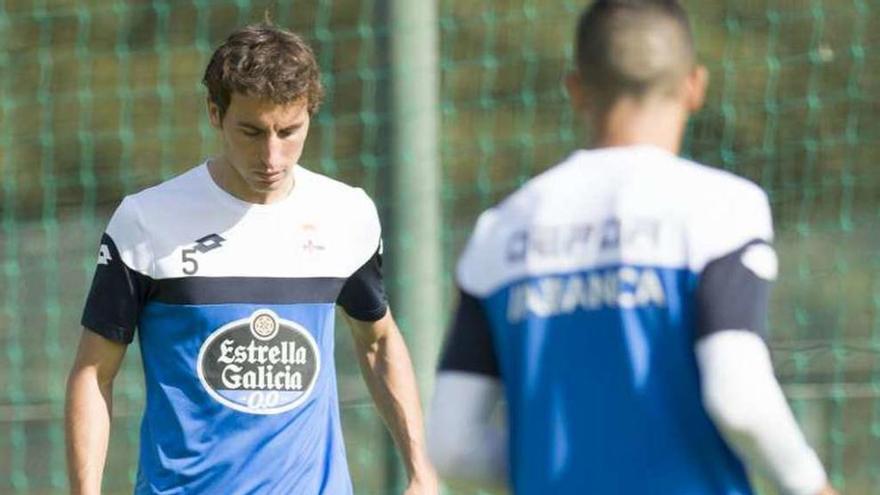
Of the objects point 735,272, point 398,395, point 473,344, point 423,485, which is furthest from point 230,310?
point 735,272

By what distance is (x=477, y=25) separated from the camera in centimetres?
630

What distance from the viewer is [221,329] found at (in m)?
4.19

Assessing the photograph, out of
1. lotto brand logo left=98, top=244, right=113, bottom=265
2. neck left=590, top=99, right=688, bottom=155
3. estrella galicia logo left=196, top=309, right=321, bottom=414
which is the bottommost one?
estrella galicia logo left=196, top=309, right=321, bottom=414

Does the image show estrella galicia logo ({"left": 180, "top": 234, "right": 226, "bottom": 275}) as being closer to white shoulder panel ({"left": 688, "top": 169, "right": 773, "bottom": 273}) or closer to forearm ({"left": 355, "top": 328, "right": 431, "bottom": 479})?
forearm ({"left": 355, "top": 328, "right": 431, "bottom": 479})

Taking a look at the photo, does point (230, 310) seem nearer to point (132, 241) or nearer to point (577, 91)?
point (132, 241)

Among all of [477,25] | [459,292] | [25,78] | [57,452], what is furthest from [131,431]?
[459,292]

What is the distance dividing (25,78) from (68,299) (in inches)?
36.5

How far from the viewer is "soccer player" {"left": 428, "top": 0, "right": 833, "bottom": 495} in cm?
275

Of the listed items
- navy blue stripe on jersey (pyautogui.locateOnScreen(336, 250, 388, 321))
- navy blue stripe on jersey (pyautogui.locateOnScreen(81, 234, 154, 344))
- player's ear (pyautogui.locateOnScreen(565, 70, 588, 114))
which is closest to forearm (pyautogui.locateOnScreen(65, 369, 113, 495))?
navy blue stripe on jersey (pyautogui.locateOnScreen(81, 234, 154, 344))

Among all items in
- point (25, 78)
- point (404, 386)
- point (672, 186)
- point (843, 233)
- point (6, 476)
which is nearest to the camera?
point (672, 186)

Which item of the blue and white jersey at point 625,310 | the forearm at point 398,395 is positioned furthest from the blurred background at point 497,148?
the blue and white jersey at point 625,310

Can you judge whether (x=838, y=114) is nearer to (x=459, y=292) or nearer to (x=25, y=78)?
(x=25, y=78)

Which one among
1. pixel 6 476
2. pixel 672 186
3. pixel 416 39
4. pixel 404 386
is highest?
pixel 416 39

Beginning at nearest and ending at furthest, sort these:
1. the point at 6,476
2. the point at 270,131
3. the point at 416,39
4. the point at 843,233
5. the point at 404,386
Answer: the point at 270,131, the point at 404,386, the point at 416,39, the point at 843,233, the point at 6,476
